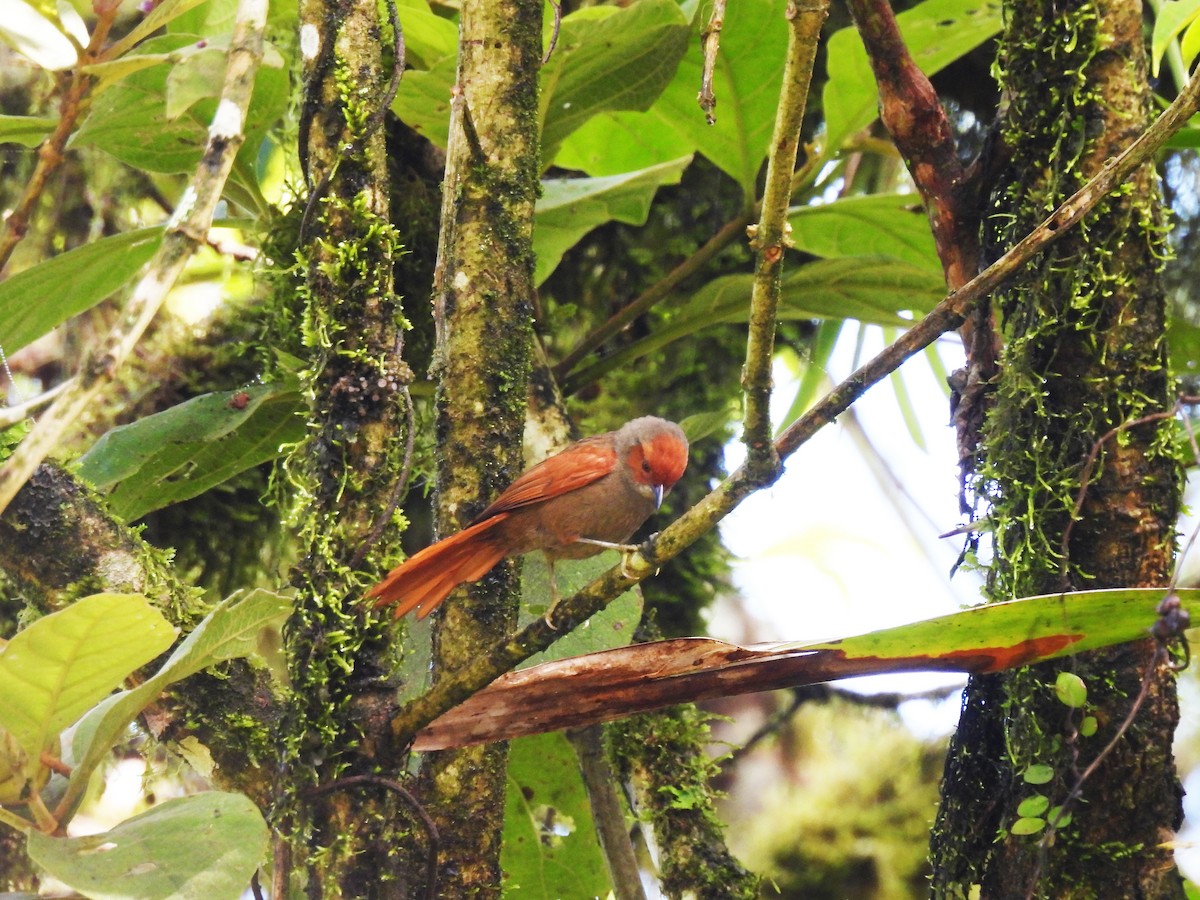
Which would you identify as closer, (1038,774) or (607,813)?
(1038,774)

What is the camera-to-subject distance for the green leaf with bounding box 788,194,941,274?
3.16 meters

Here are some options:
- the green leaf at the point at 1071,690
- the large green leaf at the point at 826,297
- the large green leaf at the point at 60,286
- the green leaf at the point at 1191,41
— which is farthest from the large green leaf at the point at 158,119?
the green leaf at the point at 1071,690

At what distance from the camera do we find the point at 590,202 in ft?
10.2

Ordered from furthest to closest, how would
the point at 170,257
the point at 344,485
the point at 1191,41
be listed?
the point at 1191,41, the point at 344,485, the point at 170,257

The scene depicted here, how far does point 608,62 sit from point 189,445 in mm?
1308

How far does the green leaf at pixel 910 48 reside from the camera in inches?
118

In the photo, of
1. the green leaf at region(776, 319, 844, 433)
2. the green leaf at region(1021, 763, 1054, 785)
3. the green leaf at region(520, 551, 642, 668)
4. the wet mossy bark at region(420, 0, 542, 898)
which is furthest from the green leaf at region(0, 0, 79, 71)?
the green leaf at region(776, 319, 844, 433)

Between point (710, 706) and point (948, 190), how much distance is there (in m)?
2.58

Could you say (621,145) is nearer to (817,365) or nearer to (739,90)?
(739,90)

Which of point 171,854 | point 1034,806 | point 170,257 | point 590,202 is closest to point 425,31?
point 590,202

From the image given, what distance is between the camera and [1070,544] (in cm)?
215

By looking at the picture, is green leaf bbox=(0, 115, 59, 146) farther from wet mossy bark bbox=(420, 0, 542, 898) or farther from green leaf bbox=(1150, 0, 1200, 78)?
green leaf bbox=(1150, 0, 1200, 78)

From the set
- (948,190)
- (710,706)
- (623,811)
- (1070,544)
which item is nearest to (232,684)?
(623,811)

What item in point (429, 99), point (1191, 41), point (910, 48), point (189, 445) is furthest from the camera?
point (910, 48)
